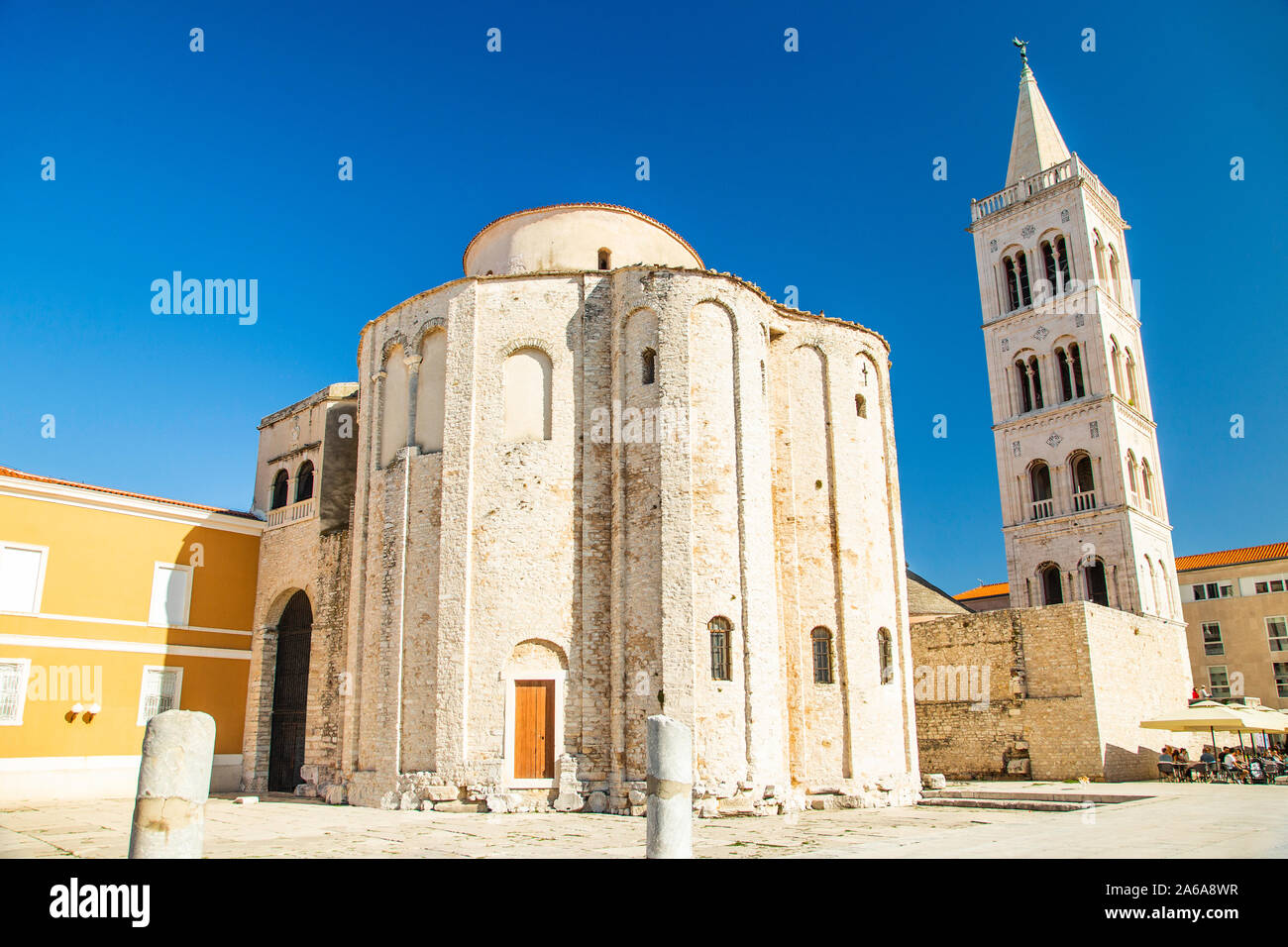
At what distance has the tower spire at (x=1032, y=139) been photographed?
4588 cm

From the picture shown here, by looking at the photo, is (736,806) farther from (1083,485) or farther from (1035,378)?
(1035,378)

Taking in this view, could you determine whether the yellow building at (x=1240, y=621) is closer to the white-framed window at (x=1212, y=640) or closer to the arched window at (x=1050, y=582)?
the white-framed window at (x=1212, y=640)

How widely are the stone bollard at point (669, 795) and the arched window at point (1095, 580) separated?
1404 inches

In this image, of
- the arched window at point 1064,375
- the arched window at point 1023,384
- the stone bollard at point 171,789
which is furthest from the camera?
the arched window at point 1023,384

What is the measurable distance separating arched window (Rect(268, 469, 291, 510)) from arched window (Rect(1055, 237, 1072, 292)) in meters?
36.1

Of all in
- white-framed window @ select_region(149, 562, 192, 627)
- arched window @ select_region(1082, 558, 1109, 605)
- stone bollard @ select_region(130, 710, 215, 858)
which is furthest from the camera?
arched window @ select_region(1082, 558, 1109, 605)

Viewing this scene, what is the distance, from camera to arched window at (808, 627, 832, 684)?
20844 mm

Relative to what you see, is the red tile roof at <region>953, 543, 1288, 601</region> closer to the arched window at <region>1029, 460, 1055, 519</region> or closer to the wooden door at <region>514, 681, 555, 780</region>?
the arched window at <region>1029, 460, 1055, 519</region>

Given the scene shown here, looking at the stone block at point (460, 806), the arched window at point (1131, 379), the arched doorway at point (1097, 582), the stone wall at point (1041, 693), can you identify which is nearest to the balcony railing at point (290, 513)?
the stone block at point (460, 806)

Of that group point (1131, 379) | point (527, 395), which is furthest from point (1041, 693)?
point (1131, 379)

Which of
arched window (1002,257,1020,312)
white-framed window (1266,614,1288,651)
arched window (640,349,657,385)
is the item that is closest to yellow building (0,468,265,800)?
arched window (640,349,657,385)

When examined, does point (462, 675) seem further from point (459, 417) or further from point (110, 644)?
point (110, 644)

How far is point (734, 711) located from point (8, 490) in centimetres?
1802
